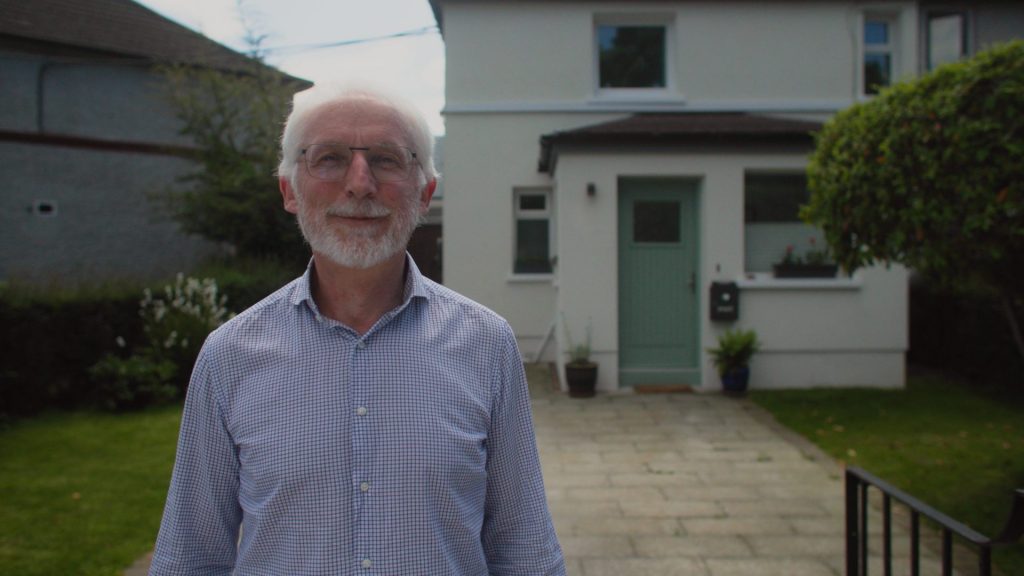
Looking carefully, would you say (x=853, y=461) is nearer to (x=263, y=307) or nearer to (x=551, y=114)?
(x=263, y=307)

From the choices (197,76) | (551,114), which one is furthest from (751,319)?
(197,76)

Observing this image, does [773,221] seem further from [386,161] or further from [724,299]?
[386,161]

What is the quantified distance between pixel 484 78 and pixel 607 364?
17.6 ft

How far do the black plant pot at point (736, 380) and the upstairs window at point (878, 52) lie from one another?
5847mm

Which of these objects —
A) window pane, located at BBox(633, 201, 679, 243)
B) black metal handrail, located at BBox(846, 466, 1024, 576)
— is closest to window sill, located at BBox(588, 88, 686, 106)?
window pane, located at BBox(633, 201, 679, 243)

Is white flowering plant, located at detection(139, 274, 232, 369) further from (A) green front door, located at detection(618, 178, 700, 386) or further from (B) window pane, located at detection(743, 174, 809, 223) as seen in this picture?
(B) window pane, located at detection(743, 174, 809, 223)

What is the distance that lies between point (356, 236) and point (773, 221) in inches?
381

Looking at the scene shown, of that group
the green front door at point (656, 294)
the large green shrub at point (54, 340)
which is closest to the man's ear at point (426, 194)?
the large green shrub at point (54, 340)

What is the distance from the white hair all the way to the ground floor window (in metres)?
9.29

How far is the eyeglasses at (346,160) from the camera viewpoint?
1.81 m

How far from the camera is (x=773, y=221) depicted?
10625 millimetres

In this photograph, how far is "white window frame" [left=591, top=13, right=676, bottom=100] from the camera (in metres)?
12.6

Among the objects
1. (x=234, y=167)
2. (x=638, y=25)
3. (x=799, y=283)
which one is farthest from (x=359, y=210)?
(x=234, y=167)

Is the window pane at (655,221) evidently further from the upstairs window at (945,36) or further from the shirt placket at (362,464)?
the shirt placket at (362,464)
